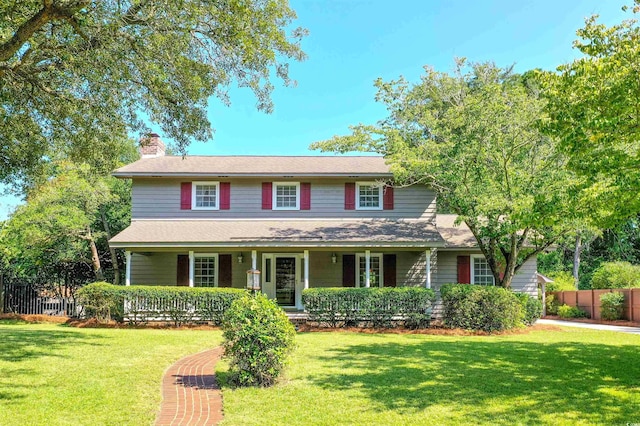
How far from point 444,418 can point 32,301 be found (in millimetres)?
18373

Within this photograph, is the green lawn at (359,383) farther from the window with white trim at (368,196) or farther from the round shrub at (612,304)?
the round shrub at (612,304)

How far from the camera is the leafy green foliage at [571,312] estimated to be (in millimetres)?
23578

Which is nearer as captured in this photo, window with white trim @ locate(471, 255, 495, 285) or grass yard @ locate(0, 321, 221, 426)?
grass yard @ locate(0, 321, 221, 426)

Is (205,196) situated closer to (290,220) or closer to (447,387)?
(290,220)

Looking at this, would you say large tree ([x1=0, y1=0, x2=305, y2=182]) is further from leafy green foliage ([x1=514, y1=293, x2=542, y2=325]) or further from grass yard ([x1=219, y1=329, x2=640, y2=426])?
leafy green foliage ([x1=514, y1=293, x2=542, y2=325])

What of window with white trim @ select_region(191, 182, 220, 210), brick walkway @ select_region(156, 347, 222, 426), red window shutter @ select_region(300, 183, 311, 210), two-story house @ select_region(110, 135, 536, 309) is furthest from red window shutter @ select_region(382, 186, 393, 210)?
brick walkway @ select_region(156, 347, 222, 426)

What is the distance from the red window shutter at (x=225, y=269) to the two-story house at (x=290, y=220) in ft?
0.12

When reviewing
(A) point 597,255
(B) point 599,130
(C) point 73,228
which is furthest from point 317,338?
(A) point 597,255

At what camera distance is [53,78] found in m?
10.5

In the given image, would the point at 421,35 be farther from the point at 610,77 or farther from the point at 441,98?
the point at 610,77

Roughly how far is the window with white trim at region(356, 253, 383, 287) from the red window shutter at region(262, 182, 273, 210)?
155 inches

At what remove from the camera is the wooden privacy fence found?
66.8 ft

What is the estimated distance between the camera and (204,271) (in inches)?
752

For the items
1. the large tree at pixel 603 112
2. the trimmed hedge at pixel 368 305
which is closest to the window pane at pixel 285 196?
the trimmed hedge at pixel 368 305
